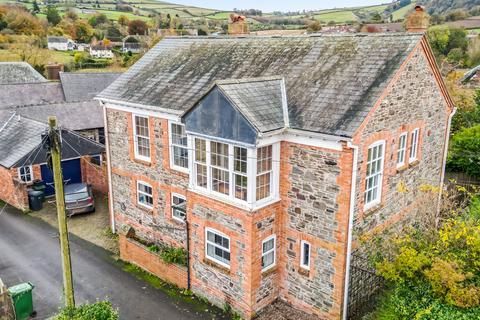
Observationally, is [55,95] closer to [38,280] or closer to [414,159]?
[38,280]

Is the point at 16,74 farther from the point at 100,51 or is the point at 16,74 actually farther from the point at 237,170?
the point at 237,170

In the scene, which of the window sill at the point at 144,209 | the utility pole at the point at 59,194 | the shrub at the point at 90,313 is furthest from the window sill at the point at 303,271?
the window sill at the point at 144,209

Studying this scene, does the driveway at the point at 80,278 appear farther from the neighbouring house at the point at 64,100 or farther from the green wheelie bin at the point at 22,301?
the neighbouring house at the point at 64,100

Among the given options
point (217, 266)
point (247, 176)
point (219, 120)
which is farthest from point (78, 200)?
point (247, 176)

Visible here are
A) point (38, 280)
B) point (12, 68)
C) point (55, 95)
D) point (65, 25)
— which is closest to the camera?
point (38, 280)

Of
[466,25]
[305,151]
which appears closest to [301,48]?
[305,151]

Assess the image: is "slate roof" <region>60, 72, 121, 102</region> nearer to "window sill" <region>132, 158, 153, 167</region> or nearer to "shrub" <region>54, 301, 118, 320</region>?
"window sill" <region>132, 158, 153, 167</region>

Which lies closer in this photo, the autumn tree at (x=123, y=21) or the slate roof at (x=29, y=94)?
the slate roof at (x=29, y=94)

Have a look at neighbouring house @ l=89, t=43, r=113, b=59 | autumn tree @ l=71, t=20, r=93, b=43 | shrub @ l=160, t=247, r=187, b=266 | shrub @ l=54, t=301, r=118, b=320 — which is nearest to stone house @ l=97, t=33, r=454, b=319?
shrub @ l=160, t=247, r=187, b=266
